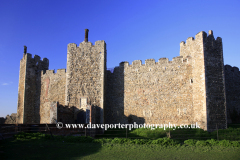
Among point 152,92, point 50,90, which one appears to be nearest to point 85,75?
point 50,90

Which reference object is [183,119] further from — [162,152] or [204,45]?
[162,152]

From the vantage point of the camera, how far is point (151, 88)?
1988cm

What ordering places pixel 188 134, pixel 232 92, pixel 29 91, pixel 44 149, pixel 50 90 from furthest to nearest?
pixel 29 91
pixel 50 90
pixel 232 92
pixel 188 134
pixel 44 149

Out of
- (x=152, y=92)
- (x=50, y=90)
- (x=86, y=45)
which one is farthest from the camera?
(x=50, y=90)

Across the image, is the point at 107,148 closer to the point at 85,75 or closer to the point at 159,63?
the point at 85,75

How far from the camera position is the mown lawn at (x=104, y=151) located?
926 centimetres

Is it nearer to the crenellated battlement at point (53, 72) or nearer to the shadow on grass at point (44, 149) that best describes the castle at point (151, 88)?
the crenellated battlement at point (53, 72)

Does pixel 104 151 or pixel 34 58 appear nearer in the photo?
pixel 104 151

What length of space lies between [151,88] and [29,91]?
14.8 meters

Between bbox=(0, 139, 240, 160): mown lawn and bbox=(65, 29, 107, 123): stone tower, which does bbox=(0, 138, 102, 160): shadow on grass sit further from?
bbox=(65, 29, 107, 123): stone tower

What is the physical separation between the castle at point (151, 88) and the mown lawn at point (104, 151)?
5.67 meters

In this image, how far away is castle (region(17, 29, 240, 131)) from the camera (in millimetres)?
17281

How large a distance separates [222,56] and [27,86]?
70.1 feet

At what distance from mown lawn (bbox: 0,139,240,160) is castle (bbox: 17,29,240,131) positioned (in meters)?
5.67
